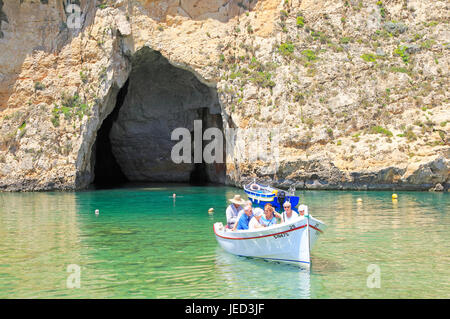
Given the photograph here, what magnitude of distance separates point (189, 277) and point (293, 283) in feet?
8.62

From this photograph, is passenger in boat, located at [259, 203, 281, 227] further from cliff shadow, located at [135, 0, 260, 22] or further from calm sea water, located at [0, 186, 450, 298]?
cliff shadow, located at [135, 0, 260, 22]

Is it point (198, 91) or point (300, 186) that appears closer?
point (300, 186)

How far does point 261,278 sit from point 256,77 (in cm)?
2956

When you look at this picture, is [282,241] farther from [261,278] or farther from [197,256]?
[197,256]

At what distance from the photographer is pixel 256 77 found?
41469mm

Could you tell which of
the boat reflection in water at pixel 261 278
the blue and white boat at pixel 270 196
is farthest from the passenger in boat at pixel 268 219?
the blue and white boat at pixel 270 196

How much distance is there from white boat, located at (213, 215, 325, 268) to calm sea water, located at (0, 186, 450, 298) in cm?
34

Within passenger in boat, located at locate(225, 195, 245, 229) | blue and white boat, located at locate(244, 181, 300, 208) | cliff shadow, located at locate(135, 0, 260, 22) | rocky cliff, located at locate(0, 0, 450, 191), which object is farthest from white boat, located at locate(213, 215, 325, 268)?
cliff shadow, located at locate(135, 0, 260, 22)

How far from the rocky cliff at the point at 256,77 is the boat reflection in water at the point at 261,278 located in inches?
915

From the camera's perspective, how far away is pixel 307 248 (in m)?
14.1

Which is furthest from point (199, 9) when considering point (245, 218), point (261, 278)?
point (261, 278)

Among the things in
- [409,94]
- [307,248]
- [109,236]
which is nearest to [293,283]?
[307,248]
